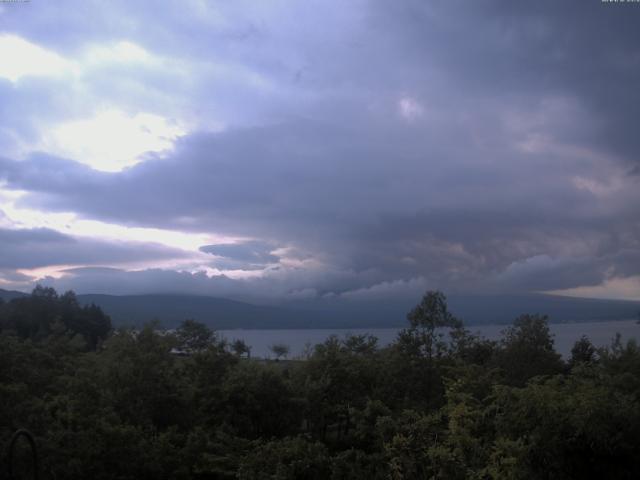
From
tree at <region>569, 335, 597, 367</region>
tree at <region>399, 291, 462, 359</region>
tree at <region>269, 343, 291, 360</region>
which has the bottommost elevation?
tree at <region>269, 343, 291, 360</region>

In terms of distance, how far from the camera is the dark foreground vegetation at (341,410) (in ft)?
36.2

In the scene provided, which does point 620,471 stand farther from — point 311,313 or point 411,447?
point 311,313

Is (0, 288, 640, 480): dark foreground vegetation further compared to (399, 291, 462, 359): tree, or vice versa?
(399, 291, 462, 359): tree

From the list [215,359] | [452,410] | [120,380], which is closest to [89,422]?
[120,380]

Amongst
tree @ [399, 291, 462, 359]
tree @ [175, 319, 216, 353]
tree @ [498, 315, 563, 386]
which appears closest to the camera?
tree @ [399, 291, 462, 359]

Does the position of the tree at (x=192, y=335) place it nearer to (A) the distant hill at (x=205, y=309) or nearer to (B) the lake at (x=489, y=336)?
(B) the lake at (x=489, y=336)

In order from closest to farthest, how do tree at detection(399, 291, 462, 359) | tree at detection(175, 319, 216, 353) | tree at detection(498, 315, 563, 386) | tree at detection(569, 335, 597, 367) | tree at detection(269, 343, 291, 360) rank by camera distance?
tree at detection(399, 291, 462, 359) < tree at detection(498, 315, 563, 386) < tree at detection(569, 335, 597, 367) < tree at detection(175, 319, 216, 353) < tree at detection(269, 343, 291, 360)

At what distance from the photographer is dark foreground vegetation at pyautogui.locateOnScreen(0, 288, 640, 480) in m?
11.0

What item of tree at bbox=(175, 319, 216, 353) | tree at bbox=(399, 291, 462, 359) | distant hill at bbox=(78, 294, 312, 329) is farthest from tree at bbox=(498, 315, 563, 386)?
distant hill at bbox=(78, 294, 312, 329)

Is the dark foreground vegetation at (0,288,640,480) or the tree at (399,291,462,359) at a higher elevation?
the tree at (399,291,462,359)

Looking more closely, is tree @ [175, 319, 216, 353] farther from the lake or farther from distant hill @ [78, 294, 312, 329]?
distant hill @ [78, 294, 312, 329]

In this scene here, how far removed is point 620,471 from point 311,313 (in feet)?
482

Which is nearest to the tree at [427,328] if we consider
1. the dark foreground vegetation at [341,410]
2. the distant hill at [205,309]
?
the dark foreground vegetation at [341,410]

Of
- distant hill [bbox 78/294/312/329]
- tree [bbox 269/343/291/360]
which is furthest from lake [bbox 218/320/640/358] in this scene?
distant hill [bbox 78/294/312/329]
